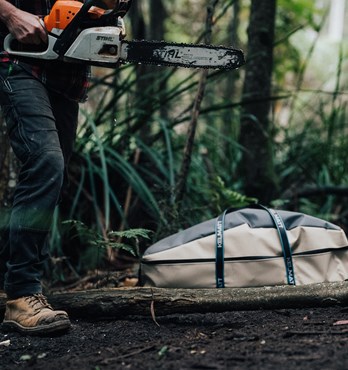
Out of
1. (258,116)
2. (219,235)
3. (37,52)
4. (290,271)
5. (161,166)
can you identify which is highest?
(37,52)

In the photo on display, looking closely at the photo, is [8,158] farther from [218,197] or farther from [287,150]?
[287,150]

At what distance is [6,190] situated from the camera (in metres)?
3.98

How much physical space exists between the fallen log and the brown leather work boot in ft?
0.60

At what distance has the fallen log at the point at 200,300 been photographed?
2842 millimetres

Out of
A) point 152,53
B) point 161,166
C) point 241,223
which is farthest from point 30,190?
point 161,166

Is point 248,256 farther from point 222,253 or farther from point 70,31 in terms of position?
point 70,31

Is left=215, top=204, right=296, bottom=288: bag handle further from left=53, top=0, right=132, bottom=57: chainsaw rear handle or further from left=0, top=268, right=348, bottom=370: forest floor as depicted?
left=53, top=0, right=132, bottom=57: chainsaw rear handle

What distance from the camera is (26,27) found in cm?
266

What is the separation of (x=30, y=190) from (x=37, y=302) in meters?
0.51

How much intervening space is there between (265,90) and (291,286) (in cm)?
239

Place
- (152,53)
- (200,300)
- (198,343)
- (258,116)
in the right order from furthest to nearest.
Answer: (258,116) < (152,53) < (200,300) < (198,343)

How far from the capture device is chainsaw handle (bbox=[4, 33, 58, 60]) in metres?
2.72

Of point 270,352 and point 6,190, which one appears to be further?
point 6,190

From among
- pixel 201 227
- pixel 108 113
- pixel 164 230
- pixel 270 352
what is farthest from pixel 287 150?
pixel 270 352
